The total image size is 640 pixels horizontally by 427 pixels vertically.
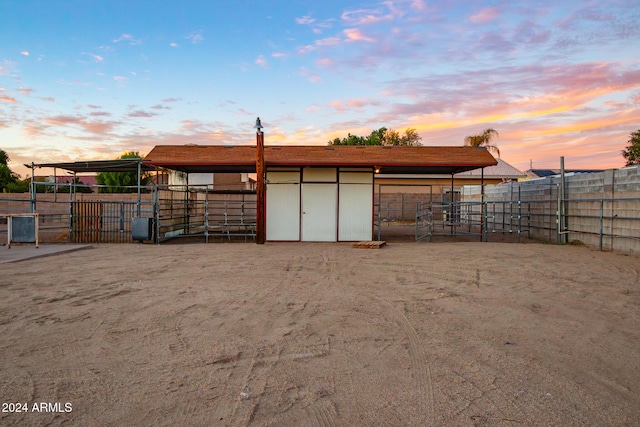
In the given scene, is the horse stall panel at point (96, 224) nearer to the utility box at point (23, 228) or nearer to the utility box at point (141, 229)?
the utility box at point (141, 229)

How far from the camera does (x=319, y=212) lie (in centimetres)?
1606

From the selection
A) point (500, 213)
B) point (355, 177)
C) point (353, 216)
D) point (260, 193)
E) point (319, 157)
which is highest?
point (319, 157)

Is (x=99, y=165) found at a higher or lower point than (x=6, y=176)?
lower

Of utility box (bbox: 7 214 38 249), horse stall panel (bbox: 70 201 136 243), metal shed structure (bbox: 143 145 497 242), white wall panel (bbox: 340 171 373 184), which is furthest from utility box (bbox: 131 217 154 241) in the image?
white wall panel (bbox: 340 171 373 184)

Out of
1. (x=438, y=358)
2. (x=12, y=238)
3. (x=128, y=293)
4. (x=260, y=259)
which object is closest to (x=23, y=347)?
(x=128, y=293)

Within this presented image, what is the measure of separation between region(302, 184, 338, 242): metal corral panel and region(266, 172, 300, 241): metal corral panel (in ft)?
0.95

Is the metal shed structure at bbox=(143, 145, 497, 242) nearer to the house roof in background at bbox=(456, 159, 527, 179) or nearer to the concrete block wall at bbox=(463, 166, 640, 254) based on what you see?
the concrete block wall at bbox=(463, 166, 640, 254)

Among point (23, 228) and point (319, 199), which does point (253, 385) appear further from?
point (23, 228)

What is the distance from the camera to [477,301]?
6.72 meters

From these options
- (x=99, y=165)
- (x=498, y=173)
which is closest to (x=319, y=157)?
(x=99, y=165)

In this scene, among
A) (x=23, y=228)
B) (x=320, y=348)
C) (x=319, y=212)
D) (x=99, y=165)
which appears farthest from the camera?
(x=99, y=165)

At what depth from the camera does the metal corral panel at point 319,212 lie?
1605cm

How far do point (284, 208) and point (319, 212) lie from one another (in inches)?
50.5

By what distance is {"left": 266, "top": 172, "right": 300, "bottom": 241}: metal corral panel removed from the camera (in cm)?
1606
